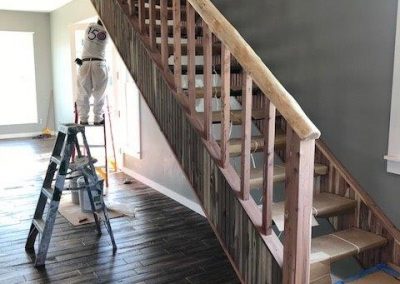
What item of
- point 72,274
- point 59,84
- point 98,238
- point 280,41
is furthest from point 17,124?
point 280,41

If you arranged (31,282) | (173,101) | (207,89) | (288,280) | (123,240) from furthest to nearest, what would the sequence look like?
(123,240)
(31,282)
(173,101)
(207,89)
(288,280)

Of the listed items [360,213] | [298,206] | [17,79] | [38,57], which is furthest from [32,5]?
[298,206]

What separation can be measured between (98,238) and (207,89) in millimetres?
1981

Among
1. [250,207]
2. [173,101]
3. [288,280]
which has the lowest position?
[288,280]

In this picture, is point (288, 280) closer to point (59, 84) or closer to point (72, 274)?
Result: point (72, 274)

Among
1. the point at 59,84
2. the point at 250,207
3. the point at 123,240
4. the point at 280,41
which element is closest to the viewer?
the point at 250,207

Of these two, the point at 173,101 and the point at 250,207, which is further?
the point at 173,101

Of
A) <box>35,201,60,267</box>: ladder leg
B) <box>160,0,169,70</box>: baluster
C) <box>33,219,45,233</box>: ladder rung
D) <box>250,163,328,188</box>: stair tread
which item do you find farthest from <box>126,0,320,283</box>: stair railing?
<box>33,219,45,233</box>: ladder rung

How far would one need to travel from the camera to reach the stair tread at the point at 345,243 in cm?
216

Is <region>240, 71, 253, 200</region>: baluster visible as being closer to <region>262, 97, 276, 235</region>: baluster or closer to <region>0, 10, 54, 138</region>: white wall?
<region>262, 97, 276, 235</region>: baluster

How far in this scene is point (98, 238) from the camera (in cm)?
349

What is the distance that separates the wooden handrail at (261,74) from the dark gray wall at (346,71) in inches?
35.4

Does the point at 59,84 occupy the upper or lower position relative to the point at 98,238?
upper

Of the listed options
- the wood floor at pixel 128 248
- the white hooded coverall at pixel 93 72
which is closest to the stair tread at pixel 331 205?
the wood floor at pixel 128 248
